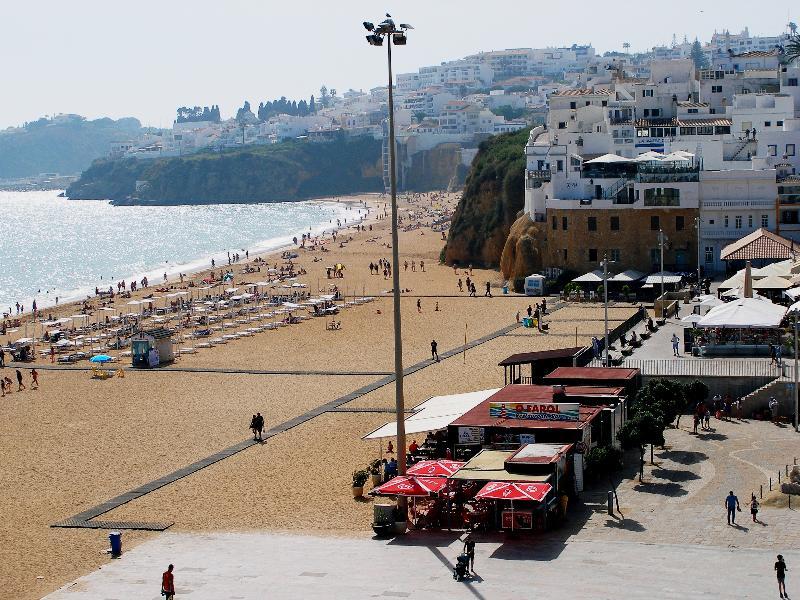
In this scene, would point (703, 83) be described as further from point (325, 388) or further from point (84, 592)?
point (84, 592)

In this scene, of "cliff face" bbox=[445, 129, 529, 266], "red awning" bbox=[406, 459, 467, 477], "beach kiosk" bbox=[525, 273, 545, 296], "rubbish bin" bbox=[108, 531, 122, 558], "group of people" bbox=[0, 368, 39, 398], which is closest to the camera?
"rubbish bin" bbox=[108, 531, 122, 558]

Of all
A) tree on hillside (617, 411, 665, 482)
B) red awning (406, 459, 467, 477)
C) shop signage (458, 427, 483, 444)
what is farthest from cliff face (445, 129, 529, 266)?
red awning (406, 459, 467, 477)

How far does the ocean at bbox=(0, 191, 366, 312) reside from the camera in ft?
348

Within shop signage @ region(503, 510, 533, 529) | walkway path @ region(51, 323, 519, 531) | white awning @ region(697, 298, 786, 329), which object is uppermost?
white awning @ region(697, 298, 786, 329)

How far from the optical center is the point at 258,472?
3159cm

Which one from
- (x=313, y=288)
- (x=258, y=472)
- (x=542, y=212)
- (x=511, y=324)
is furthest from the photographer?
(x=313, y=288)

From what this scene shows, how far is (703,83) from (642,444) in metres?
62.2

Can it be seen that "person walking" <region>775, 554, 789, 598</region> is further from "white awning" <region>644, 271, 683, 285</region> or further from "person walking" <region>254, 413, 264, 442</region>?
"white awning" <region>644, 271, 683, 285</region>

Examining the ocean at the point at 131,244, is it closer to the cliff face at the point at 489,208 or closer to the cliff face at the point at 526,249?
the cliff face at the point at 489,208

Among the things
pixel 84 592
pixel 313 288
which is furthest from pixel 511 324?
pixel 84 592

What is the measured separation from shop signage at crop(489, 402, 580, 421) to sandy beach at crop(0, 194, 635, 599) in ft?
12.3

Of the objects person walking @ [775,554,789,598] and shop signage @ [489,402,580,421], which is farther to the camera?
shop signage @ [489,402,580,421]

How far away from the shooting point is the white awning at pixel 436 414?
98.0ft

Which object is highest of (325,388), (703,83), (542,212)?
(703,83)
